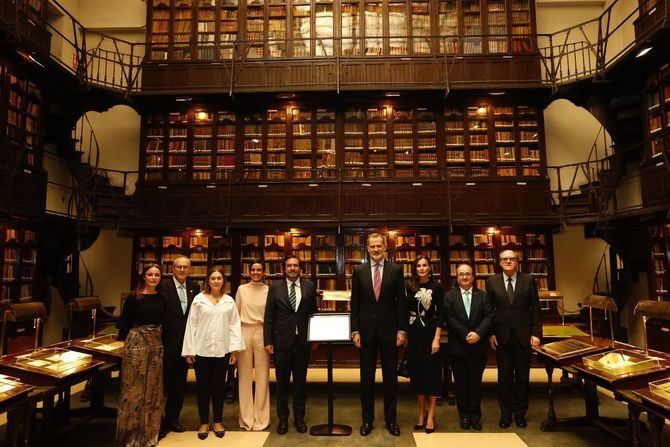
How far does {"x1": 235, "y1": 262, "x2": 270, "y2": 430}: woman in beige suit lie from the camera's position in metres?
3.79

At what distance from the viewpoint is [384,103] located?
8562mm

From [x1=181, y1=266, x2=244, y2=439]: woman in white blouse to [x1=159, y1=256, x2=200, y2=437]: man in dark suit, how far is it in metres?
0.20

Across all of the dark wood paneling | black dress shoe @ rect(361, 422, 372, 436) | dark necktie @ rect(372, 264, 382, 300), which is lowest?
black dress shoe @ rect(361, 422, 372, 436)

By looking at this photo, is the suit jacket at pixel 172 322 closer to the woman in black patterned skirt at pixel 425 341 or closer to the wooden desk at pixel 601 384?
the woman in black patterned skirt at pixel 425 341

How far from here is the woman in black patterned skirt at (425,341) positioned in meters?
3.57

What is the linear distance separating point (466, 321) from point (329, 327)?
1208mm

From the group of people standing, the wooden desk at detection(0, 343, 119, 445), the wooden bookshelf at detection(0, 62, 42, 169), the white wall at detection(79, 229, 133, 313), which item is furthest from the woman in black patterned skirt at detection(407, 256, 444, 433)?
the white wall at detection(79, 229, 133, 313)

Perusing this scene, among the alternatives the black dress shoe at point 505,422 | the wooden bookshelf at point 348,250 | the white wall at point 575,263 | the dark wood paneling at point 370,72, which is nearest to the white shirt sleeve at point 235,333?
the black dress shoe at point 505,422

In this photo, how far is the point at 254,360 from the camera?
3.89 metres

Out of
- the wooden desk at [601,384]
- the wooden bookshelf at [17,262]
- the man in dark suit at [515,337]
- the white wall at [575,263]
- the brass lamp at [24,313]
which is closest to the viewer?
the wooden desk at [601,384]

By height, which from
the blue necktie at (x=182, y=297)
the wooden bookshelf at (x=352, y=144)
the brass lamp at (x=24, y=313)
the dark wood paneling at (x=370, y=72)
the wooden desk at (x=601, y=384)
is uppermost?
the dark wood paneling at (x=370, y=72)

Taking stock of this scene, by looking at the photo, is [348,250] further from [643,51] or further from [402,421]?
[643,51]

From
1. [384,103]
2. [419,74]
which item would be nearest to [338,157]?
[384,103]

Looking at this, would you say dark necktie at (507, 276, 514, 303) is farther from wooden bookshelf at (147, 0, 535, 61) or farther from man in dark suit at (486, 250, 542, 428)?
wooden bookshelf at (147, 0, 535, 61)
